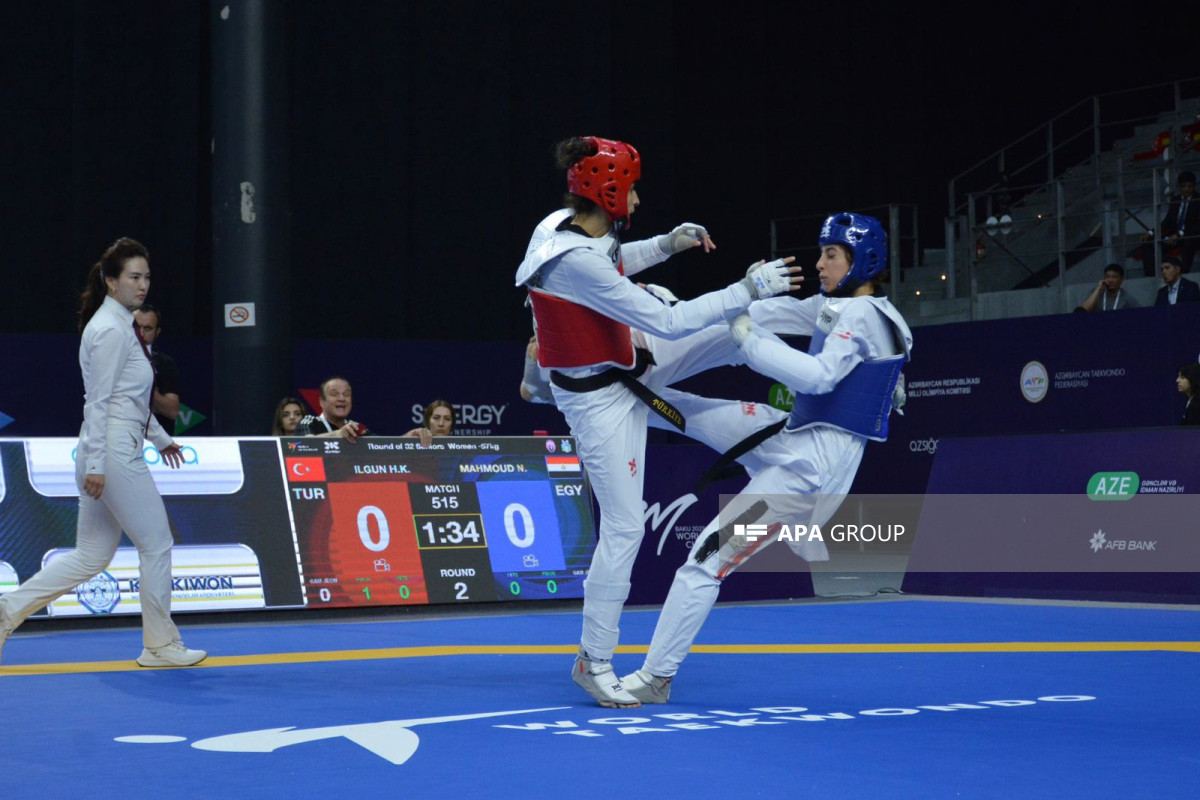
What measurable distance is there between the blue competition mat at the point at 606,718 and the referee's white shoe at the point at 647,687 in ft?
0.23

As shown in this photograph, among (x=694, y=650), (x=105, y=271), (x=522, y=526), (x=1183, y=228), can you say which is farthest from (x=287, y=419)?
(x=1183, y=228)

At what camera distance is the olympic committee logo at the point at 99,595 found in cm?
814

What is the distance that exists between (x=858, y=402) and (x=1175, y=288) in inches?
337

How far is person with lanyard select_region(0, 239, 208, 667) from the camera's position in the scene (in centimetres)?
628

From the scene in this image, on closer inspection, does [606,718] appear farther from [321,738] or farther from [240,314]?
[240,314]

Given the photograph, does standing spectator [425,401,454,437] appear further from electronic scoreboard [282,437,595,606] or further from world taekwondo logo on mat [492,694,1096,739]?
world taekwondo logo on mat [492,694,1096,739]

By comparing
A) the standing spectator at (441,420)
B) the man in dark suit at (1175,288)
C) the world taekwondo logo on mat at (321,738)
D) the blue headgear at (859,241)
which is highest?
the blue headgear at (859,241)

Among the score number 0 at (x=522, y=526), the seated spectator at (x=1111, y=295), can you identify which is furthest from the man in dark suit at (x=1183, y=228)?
the score number 0 at (x=522, y=526)

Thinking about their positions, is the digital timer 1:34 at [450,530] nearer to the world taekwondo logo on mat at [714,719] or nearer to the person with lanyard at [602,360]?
the person with lanyard at [602,360]

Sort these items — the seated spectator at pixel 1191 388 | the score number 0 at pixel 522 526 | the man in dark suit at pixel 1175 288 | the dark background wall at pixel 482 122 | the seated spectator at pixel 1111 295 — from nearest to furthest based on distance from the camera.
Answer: the score number 0 at pixel 522 526, the seated spectator at pixel 1191 388, the man in dark suit at pixel 1175 288, the seated spectator at pixel 1111 295, the dark background wall at pixel 482 122

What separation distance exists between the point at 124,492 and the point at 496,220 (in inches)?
394

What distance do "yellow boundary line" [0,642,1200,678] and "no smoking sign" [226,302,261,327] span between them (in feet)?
14.3

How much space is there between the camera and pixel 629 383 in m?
5.40

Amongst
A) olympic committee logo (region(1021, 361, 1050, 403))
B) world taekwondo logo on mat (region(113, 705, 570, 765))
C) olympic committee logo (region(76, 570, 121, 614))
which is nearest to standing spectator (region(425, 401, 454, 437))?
olympic committee logo (region(76, 570, 121, 614))
